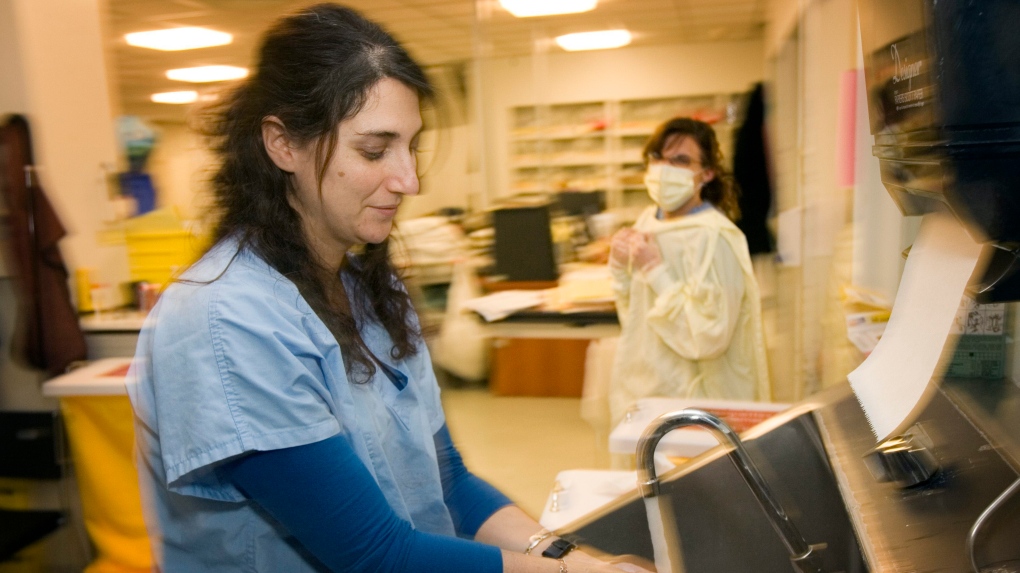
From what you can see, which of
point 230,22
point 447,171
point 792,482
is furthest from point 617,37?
point 792,482

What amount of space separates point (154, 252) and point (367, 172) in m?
2.76

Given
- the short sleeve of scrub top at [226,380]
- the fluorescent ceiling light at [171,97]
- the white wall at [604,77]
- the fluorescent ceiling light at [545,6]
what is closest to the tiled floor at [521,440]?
the short sleeve of scrub top at [226,380]

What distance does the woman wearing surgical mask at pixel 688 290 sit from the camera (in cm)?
243

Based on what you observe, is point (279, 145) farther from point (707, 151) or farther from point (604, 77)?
point (604, 77)

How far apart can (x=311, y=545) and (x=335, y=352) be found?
22 cm

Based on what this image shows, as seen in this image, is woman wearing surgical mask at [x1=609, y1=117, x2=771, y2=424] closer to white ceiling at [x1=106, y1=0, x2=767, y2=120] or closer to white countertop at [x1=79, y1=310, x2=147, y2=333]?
white countertop at [x1=79, y1=310, x2=147, y2=333]

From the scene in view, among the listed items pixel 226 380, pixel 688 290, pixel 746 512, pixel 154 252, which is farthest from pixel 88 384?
pixel 746 512

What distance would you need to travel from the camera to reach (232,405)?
0.81m

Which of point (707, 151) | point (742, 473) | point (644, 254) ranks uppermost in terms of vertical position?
point (707, 151)

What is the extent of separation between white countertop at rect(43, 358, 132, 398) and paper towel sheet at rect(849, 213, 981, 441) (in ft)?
8.17

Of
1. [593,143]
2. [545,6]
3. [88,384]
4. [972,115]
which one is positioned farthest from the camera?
[593,143]

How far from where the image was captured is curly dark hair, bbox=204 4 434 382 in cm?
91

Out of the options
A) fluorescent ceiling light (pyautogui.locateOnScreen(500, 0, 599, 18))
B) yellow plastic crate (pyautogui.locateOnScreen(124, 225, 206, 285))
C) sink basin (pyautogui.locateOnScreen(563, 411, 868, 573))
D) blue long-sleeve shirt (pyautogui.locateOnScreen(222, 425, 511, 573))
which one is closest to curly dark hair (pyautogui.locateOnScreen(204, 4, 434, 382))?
blue long-sleeve shirt (pyautogui.locateOnScreen(222, 425, 511, 573))

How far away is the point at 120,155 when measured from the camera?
3.33 m
